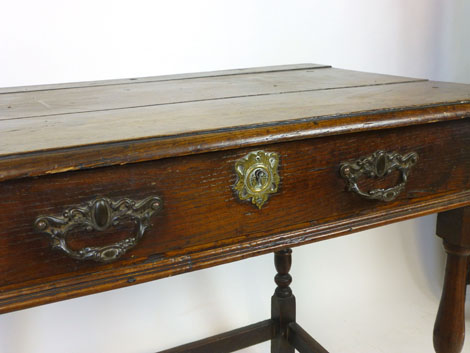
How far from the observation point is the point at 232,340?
146 centimetres

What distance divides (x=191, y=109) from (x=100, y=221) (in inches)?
10.1

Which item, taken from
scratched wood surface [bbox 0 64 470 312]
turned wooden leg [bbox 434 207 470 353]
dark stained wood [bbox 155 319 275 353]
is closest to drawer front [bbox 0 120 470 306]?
scratched wood surface [bbox 0 64 470 312]

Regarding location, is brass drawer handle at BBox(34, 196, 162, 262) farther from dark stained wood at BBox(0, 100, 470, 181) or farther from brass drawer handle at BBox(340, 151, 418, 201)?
brass drawer handle at BBox(340, 151, 418, 201)

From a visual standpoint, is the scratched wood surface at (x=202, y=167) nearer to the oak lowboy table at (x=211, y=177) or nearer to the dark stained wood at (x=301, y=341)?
the oak lowboy table at (x=211, y=177)

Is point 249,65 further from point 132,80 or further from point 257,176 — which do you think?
point 257,176

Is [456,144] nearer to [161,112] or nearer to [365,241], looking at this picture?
[161,112]

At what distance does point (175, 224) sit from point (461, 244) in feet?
1.77

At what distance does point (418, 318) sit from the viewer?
1863mm

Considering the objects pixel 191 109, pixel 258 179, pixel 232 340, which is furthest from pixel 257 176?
pixel 232 340

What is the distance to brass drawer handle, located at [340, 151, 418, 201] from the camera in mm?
865

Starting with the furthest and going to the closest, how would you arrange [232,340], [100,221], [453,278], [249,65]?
[249,65] < [232,340] < [453,278] < [100,221]

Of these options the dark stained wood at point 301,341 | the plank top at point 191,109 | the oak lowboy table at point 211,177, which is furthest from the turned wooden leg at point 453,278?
the dark stained wood at point 301,341

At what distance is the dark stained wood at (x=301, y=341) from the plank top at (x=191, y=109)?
61 centimetres

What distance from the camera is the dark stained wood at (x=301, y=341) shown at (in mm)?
1397
